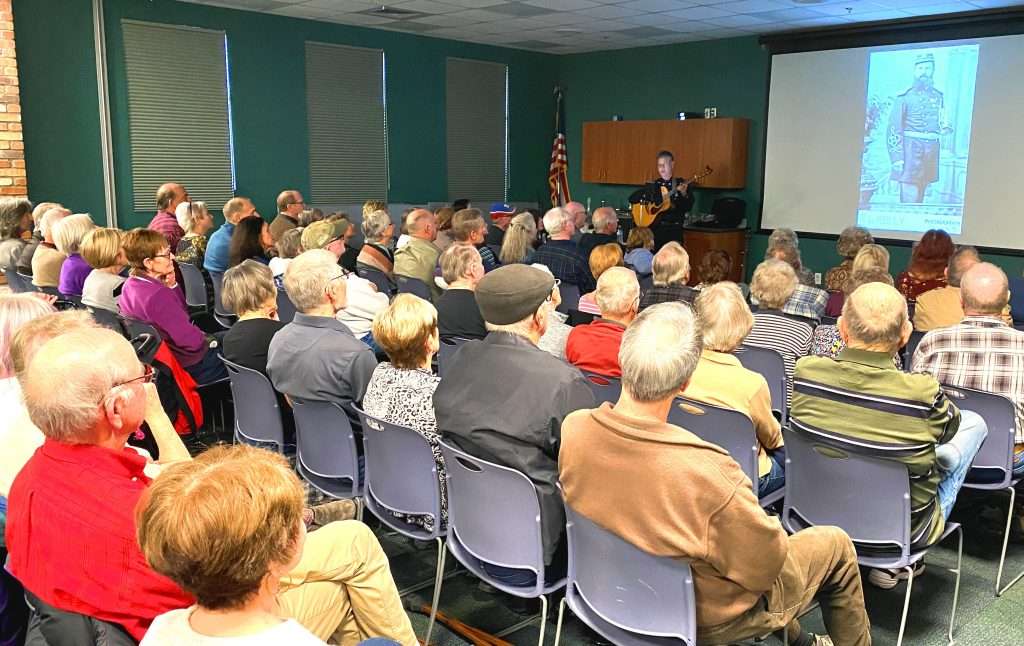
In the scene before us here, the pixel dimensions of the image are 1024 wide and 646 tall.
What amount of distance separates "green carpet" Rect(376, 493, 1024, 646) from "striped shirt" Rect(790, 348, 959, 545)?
1.62 feet

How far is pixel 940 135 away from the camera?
361 inches

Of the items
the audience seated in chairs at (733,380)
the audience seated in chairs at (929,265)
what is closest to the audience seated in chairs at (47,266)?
the audience seated in chairs at (733,380)

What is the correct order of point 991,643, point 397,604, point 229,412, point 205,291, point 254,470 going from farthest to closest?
point 205,291 → point 229,412 → point 991,643 → point 397,604 → point 254,470

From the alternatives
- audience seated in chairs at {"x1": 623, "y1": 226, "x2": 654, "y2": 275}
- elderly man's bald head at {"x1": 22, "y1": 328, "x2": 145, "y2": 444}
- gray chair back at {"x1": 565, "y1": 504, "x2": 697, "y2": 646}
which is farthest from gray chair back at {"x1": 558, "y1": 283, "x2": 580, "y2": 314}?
elderly man's bald head at {"x1": 22, "y1": 328, "x2": 145, "y2": 444}

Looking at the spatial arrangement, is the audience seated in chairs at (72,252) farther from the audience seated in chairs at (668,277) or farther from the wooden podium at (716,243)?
the wooden podium at (716,243)

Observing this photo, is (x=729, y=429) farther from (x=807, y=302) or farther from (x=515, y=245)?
(x=515, y=245)

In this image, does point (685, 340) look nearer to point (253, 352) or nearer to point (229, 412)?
point (253, 352)

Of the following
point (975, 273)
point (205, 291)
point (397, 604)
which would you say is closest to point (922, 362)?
point (975, 273)

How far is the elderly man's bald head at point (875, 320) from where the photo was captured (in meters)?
2.85

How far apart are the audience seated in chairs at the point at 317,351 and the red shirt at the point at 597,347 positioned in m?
0.95

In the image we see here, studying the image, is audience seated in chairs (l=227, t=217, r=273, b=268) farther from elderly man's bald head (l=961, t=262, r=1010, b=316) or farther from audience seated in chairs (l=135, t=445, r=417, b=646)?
audience seated in chairs (l=135, t=445, r=417, b=646)

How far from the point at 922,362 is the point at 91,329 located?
3.27 m

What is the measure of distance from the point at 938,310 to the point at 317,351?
142 inches

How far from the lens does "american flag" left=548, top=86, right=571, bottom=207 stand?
1292cm
